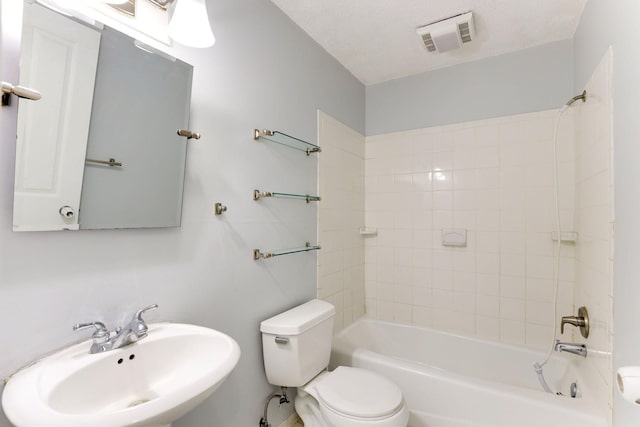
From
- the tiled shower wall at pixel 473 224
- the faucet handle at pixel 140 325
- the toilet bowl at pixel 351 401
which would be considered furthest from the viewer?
the tiled shower wall at pixel 473 224

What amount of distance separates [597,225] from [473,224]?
32.2 inches

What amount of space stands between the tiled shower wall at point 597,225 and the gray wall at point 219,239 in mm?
1445

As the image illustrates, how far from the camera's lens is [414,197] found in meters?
2.44

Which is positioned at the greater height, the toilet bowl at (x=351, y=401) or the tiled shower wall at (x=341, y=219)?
the tiled shower wall at (x=341, y=219)

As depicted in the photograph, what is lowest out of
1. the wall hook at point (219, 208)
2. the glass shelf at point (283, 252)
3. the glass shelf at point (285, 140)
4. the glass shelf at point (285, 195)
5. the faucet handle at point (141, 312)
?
the faucet handle at point (141, 312)

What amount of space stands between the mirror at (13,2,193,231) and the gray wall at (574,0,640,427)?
1636 mm

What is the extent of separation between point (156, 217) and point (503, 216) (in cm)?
215

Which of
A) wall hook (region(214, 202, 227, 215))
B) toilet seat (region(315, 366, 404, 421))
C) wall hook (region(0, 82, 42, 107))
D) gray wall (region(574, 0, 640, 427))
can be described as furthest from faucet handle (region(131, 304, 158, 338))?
gray wall (region(574, 0, 640, 427))

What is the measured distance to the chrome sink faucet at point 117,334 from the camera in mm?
929

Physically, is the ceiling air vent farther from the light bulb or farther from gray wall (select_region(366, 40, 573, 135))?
the light bulb

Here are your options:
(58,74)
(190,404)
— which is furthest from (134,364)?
(58,74)

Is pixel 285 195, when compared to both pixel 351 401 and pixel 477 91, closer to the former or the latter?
pixel 351 401

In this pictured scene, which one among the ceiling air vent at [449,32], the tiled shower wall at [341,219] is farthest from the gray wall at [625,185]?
the tiled shower wall at [341,219]

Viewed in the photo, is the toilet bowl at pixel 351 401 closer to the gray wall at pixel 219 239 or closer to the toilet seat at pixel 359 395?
the toilet seat at pixel 359 395
